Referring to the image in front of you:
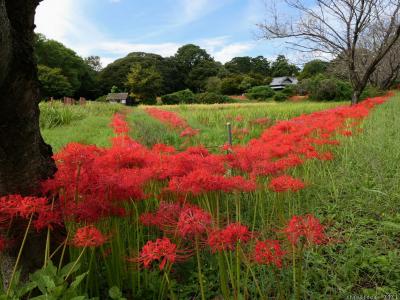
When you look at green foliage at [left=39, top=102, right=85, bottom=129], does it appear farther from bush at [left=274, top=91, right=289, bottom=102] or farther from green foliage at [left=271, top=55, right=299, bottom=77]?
green foliage at [left=271, top=55, right=299, bottom=77]

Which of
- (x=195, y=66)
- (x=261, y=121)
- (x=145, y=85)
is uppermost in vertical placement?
(x=195, y=66)

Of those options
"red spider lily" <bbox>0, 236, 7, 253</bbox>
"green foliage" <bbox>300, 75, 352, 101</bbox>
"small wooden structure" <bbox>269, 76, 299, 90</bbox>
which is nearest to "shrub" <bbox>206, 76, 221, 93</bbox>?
"small wooden structure" <bbox>269, 76, 299, 90</bbox>

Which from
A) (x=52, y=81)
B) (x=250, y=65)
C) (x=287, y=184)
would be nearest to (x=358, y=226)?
(x=287, y=184)

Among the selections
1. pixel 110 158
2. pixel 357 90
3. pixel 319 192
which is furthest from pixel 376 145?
pixel 357 90

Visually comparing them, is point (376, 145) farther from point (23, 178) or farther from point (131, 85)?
point (131, 85)

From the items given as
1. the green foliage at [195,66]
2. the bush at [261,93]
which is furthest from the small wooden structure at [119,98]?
the bush at [261,93]

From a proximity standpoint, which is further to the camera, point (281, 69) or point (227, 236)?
point (281, 69)

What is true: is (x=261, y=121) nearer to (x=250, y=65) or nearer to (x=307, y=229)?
(x=307, y=229)

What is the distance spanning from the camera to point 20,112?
5.84 feet

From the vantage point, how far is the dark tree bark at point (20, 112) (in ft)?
5.61

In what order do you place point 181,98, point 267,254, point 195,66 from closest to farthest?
point 267,254 → point 181,98 → point 195,66

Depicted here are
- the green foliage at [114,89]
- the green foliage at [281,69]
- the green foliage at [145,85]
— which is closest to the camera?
the green foliage at [145,85]

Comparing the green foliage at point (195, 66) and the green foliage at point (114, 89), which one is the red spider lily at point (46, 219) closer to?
the green foliage at point (114, 89)

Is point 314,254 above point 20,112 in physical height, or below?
below
